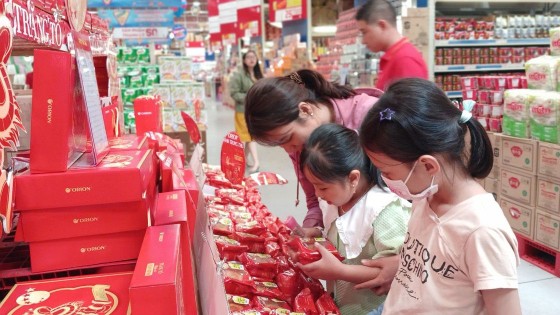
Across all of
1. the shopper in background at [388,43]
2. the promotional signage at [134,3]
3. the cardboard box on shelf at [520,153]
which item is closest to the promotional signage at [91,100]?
the shopper in background at [388,43]

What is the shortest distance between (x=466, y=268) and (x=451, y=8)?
601 centimetres

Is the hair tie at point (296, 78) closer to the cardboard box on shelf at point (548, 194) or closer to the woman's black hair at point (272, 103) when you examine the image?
the woman's black hair at point (272, 103)

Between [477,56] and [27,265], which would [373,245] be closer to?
[27,265]

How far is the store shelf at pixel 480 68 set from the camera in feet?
19.0

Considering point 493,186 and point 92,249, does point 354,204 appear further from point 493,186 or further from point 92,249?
point 493,186

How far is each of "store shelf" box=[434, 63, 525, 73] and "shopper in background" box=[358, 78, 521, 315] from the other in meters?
4.75

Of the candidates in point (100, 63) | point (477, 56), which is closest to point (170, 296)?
point (100, 63)

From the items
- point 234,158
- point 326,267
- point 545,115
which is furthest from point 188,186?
point 545,115

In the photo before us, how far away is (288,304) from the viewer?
1.60 m

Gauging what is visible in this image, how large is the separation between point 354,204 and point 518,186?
2571mm

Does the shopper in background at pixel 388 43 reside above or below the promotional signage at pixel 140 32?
below

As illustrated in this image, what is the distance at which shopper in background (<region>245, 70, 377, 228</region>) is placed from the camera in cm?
188

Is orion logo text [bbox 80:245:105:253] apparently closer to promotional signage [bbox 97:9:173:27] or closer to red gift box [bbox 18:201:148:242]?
red gift box [bbox 18:201:148:242]

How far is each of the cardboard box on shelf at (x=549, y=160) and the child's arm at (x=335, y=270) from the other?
2.45m
